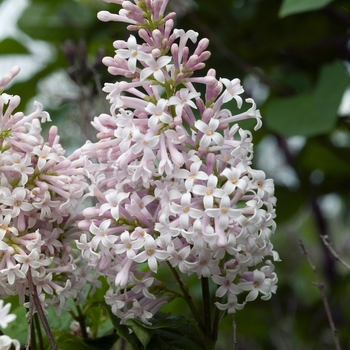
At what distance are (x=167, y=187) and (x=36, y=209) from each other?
0.20 metres

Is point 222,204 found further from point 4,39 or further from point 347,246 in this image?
point 347,246

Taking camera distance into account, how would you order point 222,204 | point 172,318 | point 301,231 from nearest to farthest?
point 222,204 → point 172,318 → point 301,231

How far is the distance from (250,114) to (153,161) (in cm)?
16

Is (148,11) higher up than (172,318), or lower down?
higher up

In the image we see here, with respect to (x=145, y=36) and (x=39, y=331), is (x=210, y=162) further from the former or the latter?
(x=39, y=331)

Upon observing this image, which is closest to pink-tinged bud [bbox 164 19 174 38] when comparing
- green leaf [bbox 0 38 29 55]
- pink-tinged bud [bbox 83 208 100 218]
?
pink-tinged bud [bbox 83 208 100 218]

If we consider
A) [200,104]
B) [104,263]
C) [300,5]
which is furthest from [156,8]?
[300,5]

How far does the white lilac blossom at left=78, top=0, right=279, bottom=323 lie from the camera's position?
736 millimetres

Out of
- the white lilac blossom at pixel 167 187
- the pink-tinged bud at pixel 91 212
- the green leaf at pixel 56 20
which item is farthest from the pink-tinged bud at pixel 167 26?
the green leaf at pixel 56 20

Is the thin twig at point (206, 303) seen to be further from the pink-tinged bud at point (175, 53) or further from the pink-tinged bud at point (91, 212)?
the pink-tinged bud at point (175, 53)

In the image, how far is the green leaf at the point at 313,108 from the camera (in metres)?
1.60

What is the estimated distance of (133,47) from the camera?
78 centimetres

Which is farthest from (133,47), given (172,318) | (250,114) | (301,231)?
(301,231)

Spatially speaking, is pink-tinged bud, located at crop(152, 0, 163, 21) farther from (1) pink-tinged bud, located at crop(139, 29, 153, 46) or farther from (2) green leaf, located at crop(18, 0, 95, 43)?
(2) green leaf, located at crop(18, 0, 95, 43)
